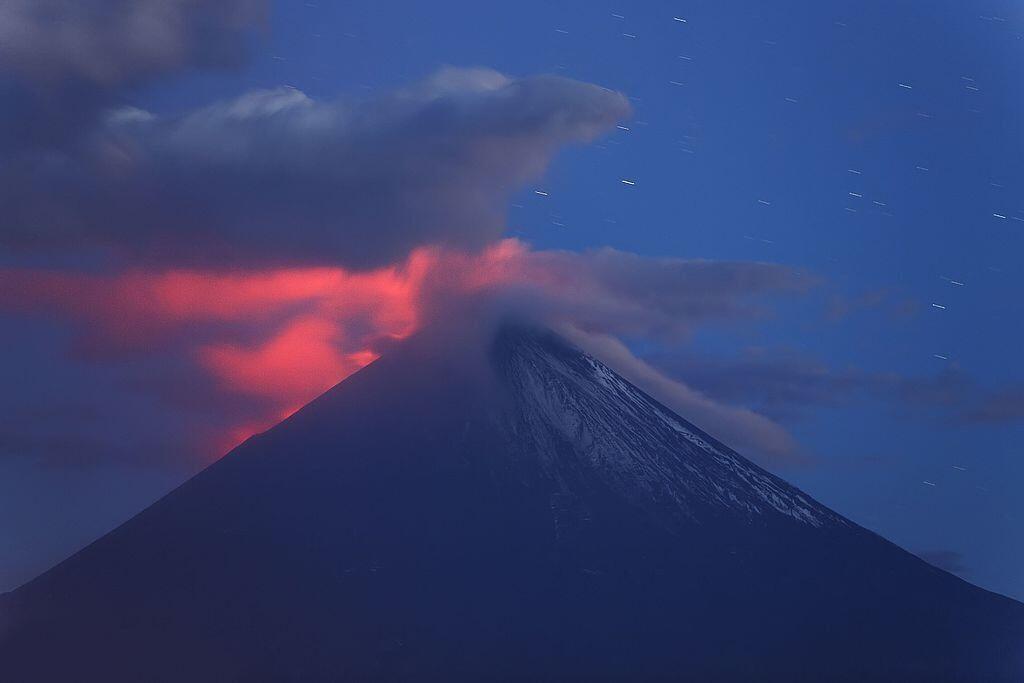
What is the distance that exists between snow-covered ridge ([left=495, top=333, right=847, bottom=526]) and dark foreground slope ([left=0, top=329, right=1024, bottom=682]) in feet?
0.85

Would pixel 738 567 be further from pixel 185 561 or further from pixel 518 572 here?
pixel 185 561

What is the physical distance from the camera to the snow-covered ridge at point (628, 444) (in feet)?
301

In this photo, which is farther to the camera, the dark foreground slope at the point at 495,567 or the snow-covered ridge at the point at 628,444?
the snow-covered ridge at the point at 628,444

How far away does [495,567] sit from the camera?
79500mm

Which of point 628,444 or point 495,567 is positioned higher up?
point 628,444

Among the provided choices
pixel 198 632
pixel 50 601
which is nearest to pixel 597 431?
pixel 198 632

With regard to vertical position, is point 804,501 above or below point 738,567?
above

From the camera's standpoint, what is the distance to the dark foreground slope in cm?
6869

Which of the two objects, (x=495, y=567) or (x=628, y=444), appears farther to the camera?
(x=628, y=444)

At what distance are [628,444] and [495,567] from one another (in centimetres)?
2150

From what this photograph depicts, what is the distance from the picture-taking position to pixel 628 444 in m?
96.2

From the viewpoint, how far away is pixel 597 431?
9625cm

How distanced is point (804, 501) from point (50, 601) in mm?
64322

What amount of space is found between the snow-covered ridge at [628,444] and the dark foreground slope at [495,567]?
0.26m
